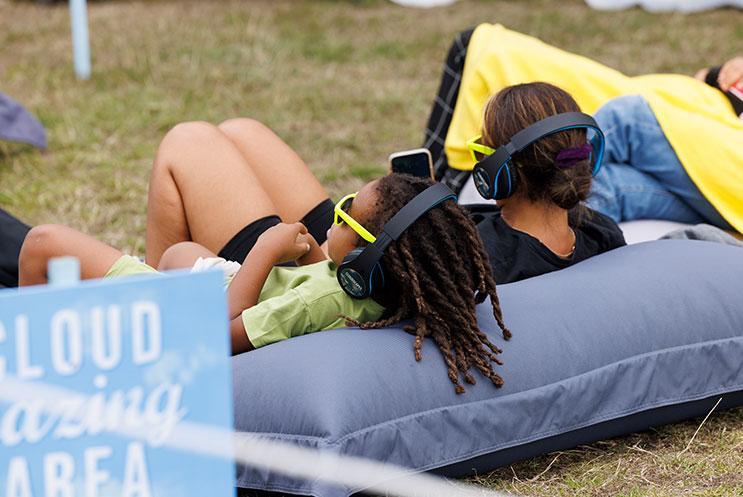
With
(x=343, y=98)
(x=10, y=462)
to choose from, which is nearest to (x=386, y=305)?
(x=10, y=462)

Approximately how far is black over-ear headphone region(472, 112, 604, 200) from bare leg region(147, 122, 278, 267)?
669 millimetres

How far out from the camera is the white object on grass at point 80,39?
6539 millimetres

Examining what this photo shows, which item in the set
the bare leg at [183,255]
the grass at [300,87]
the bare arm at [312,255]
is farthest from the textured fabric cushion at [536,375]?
the bare leg at [183,255]

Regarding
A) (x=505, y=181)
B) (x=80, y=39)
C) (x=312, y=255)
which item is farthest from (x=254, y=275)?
(x=80, y=39)

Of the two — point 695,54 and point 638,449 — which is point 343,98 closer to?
point 695,54

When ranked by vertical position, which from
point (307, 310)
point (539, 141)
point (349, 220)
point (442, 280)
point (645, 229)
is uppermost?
point (539, 141)

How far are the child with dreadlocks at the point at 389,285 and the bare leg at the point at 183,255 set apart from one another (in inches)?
7.6

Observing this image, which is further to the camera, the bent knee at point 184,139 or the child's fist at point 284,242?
the bent knee at point 184,139

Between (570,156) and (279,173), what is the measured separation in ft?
3.24

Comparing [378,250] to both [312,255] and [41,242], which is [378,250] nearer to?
[312,255]

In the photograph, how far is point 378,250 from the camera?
249 cm

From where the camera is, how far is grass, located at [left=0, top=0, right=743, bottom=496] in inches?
112

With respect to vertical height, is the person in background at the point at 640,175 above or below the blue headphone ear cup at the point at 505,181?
below

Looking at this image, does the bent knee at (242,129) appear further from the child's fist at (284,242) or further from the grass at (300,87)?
the grass at (300,87)
